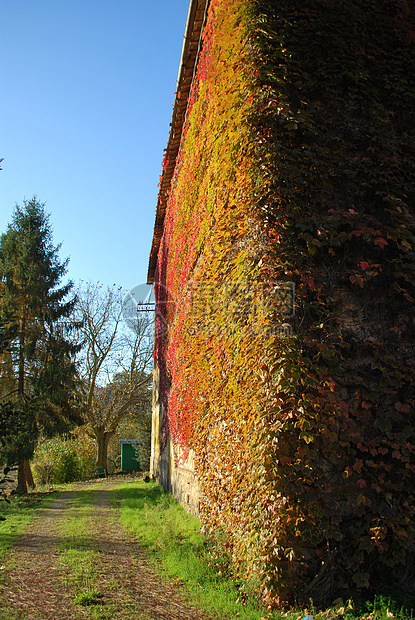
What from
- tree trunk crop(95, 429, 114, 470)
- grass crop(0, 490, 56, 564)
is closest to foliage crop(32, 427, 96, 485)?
tree trunk crop(95, 429, 114, 470)

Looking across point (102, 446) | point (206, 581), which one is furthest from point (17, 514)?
point (102, 446)

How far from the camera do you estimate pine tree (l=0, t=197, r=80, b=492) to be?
15477mm

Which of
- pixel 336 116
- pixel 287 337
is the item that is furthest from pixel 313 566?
pixel 336 116

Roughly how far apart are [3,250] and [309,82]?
1487 centimetres

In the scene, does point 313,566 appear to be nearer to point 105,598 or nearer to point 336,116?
point 105,598

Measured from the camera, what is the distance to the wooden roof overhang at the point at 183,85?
7348 millimetres

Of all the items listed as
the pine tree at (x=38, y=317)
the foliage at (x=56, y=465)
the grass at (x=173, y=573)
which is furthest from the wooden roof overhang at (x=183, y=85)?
the foliage at (x=56, y=465)

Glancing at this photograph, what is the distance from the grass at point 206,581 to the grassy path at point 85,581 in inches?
6.9

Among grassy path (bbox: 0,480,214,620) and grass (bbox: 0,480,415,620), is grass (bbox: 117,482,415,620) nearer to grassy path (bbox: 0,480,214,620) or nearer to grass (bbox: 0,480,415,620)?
grass (bbox: 0,480,415,620)

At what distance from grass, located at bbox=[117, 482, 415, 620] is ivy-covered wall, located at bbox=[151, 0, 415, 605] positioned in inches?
7.3

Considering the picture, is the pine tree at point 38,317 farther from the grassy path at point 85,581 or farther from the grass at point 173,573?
the grassy path at point 85,581

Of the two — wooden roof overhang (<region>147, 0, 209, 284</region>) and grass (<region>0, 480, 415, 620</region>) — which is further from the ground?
wooden roof overhang (<region>147, 0, 209, 284</region>)

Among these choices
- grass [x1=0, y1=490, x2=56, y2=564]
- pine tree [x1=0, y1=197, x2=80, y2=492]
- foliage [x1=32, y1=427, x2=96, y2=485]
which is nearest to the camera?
grass [x1=0, y1=490, x2=56, y2=564]

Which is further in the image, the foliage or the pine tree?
the foliage
